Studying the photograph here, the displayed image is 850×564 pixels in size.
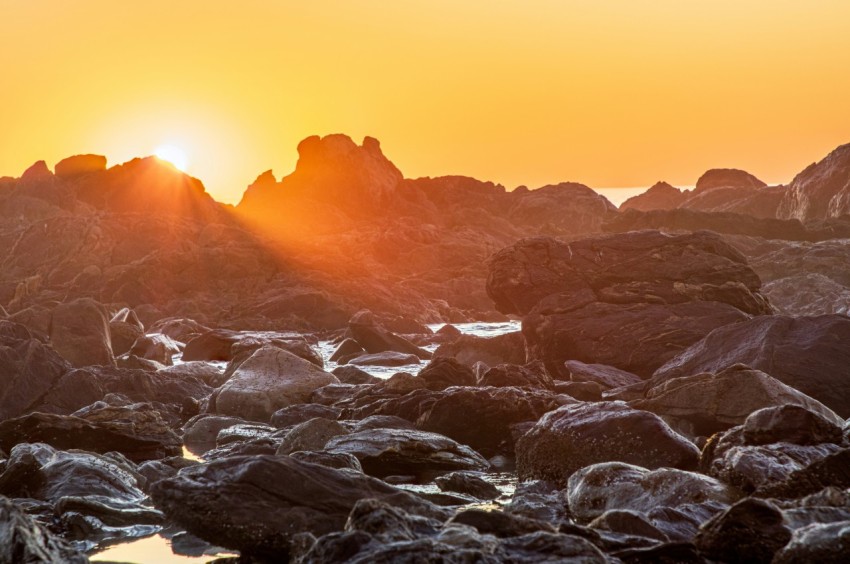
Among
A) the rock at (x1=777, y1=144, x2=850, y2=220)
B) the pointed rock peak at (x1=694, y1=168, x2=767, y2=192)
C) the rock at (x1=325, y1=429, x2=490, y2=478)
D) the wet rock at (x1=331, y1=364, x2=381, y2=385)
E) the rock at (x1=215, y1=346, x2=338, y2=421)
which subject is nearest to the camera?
the rock at (x1=325, y1=429, x2=490, y2=478)

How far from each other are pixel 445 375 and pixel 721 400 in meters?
8.17

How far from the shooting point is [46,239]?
322 ft

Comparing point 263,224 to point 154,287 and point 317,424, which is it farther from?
point 317,424

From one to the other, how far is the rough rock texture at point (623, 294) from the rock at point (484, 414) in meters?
13.2

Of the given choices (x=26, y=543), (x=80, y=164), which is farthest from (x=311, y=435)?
(x=80, y=164)

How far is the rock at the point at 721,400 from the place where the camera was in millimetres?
17969

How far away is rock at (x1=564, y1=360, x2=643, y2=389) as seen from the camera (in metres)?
29.7

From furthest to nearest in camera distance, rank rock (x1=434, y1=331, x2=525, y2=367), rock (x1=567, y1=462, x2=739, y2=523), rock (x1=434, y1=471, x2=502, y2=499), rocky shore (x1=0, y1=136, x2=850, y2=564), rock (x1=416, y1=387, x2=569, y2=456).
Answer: rock (x1=434, y1=331, x2=525, y2=367)
rock (x1=416, y1=387, x2=569, y2=456)
rock (x1=434, y1=471, x2=502, y2=499)
rock (x1=567, y1=462, x2=739, y2=523)
rocky shore (x1=0, y1=136, x2=850, y2=564)

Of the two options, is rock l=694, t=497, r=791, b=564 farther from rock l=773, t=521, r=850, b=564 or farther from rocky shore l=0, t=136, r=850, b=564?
rock l=773, t=521, r=850, b=564

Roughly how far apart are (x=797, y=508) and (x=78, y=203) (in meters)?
129

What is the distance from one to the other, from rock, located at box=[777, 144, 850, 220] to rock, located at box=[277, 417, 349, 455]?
11228cm

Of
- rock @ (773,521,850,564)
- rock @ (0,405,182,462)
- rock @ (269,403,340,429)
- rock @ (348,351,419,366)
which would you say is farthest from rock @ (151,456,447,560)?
rock @ (348,351,419,366)

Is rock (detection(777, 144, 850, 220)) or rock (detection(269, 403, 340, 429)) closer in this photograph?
rock (detection(269, 403, 340, 429))

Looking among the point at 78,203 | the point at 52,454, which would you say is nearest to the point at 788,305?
the point at 52,454
